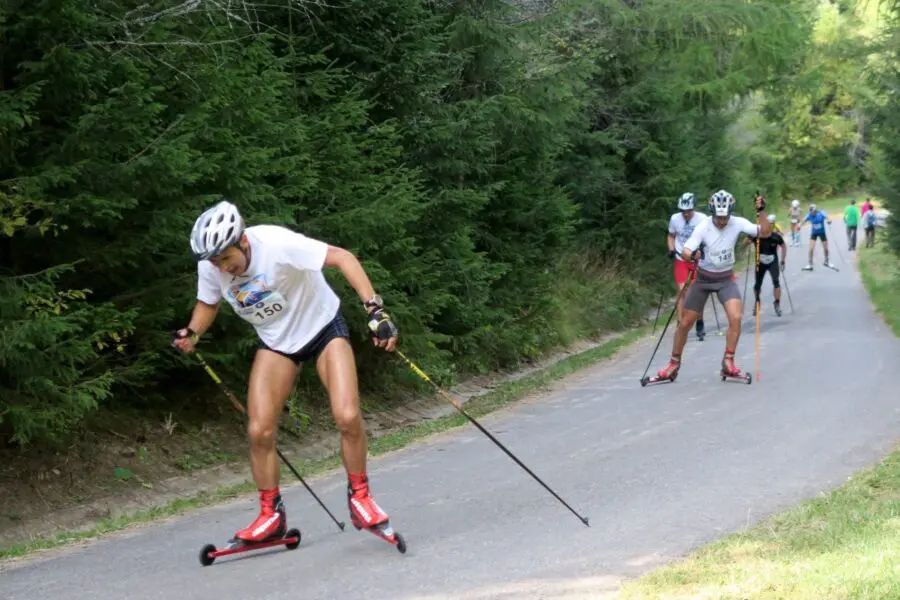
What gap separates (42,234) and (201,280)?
186cm

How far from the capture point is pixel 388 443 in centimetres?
1212

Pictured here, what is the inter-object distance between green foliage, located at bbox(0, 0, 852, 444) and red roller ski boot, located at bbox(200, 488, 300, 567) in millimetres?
1881

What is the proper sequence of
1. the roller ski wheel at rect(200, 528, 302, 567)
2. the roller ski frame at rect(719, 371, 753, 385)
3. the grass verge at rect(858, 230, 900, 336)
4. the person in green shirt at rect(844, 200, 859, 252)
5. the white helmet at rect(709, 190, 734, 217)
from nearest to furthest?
the roller ski wheel at rect(200, 528, 302, 567) < the white helmet at rect(709, 190, 734, 217) < the roller ski frame at rect(719, 371, 753, 385) < the grass verge at rect(858, 230, 900, 336) < the person in green shirt at rect(844, 200, 859, 252)

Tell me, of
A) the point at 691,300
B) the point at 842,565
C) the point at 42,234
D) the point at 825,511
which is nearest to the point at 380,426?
the point at 691,300

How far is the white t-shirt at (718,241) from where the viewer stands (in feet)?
48.5

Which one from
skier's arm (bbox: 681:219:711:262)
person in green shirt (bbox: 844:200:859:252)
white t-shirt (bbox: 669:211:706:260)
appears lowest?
person in green shirt (bbox: 844:200:859:252)

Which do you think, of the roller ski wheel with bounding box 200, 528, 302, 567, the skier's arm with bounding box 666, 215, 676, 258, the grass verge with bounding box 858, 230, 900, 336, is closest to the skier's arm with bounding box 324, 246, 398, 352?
the roller ski wheel with bounding box 200, 528, 302, 567

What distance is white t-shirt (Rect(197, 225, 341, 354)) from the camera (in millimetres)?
6949

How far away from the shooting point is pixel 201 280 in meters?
7.20

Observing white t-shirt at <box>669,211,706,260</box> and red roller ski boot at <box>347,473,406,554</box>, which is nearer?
red roller ski boot at <box>347,473,406,554</box>

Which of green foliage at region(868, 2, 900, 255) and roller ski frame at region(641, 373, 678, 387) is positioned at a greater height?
green foliage at region(868, 2, 900, 255)

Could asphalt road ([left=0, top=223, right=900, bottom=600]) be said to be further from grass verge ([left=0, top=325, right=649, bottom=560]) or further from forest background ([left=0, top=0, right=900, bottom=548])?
forest background ([left=0, top=0, right=900, bottom=548])

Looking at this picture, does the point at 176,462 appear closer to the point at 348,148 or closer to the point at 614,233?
the point at 348,148

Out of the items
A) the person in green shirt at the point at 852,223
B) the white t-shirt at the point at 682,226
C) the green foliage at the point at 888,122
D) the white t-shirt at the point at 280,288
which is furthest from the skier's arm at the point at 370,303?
the person in green shirt at the point at 852,223
